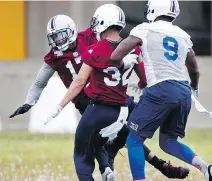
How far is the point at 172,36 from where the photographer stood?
28.5ft

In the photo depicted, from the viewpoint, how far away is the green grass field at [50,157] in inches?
419

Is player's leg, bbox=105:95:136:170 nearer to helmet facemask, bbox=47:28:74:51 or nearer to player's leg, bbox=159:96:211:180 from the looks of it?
player's leg, bbox=159:96:211:180

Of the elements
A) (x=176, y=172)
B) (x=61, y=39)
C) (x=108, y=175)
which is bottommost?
(x=176, y=172)

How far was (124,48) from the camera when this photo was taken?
334 inches

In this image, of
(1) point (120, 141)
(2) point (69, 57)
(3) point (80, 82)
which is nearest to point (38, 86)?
(2) point (69, 57)

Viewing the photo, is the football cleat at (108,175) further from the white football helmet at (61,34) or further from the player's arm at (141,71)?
the white football helmet at (61,34)

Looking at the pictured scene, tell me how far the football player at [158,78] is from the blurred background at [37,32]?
1006 centimetres

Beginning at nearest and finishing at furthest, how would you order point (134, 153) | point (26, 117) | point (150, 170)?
point (134, 153), point (150, 170), point (26, 117)

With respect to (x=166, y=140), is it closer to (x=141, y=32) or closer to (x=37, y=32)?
(x=141, y=32)

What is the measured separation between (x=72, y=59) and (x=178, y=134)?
1318mm

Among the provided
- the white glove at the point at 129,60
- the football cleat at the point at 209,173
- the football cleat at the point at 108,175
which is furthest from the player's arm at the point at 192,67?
the football cleat at the point at 108,175

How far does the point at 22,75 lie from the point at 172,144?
408 inches

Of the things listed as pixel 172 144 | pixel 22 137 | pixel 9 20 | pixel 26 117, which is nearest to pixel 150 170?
pixel 172 144

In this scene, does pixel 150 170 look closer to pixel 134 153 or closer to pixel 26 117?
pixel 134 153
